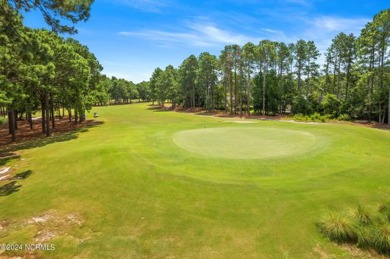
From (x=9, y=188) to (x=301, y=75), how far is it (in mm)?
51045

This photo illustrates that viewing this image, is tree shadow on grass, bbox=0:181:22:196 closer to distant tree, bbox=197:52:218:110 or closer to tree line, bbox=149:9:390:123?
tree line, bbox=149:9:390:123

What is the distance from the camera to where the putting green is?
51.6 ft

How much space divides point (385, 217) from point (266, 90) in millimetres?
44822

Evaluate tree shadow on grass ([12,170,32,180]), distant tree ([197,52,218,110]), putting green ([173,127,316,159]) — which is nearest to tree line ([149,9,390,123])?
distant tree ([197,52,218,110])

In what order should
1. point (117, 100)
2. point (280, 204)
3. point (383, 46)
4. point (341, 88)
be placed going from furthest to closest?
point (117, 100), point (341, 88), point (383, 46), point (280, 204)

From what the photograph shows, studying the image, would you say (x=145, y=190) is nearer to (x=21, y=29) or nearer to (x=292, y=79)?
(x=21, y=29)

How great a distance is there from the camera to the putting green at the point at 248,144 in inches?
619

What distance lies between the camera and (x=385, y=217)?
8867 mm

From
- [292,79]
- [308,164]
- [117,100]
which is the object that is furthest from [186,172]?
[117,100]

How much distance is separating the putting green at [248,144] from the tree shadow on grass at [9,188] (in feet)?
32.2

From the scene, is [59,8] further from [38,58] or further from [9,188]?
[9,188]

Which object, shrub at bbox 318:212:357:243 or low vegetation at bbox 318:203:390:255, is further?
shrub at bbox 318:212:357:243

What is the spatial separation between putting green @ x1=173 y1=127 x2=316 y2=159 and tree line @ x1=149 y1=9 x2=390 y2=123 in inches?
945

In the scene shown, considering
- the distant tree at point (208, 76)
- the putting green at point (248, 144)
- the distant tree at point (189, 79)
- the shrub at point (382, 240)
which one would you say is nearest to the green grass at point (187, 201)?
the putting green at point (248, 144)
